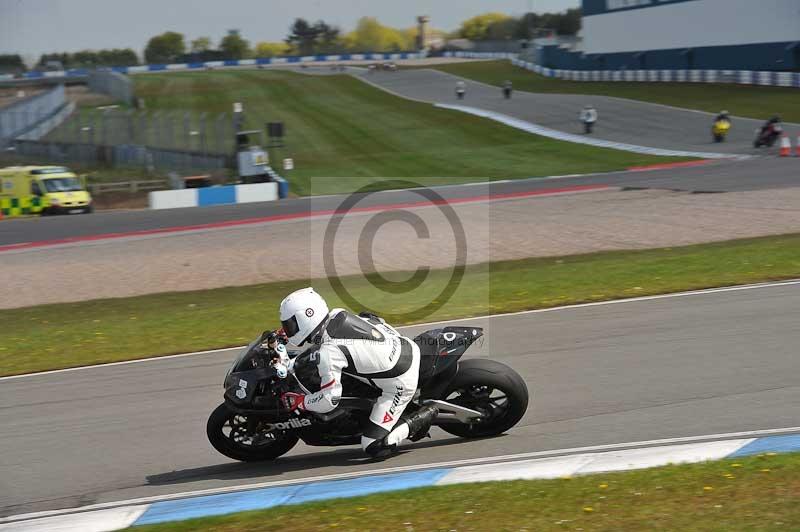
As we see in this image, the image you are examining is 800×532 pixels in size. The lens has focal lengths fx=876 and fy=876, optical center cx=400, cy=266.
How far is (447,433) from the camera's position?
866 centimetres

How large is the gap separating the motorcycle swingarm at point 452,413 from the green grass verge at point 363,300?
17.9 ft

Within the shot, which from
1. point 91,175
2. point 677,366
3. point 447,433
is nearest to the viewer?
point 447,433

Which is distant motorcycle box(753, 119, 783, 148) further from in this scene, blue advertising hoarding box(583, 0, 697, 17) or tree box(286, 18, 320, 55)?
tree box(286, 18, 320, 55)

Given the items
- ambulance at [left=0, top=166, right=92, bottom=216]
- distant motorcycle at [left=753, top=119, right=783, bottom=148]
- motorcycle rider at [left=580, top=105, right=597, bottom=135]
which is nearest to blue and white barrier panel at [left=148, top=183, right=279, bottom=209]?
ambulance at [left=0, top=166, right=92, bottom=216]

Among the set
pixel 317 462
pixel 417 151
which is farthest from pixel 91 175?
pixel 317 462

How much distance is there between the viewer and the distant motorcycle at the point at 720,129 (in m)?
42.6

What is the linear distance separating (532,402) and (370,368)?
2.18 m

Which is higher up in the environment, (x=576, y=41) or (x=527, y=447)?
(x=576, y=41)

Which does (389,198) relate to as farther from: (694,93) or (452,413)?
(694,93)

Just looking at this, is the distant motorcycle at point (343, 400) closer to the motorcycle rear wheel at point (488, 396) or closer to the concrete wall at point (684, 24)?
the motorcycle rear wheel at point (488, 396)

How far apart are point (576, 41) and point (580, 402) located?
10106 centimetres

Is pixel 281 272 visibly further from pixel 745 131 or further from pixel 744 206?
pixel 745 131

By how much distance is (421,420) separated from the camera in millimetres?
7898

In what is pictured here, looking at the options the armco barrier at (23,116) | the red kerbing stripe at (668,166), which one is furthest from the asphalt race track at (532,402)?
the armco barrier at (23,116)
